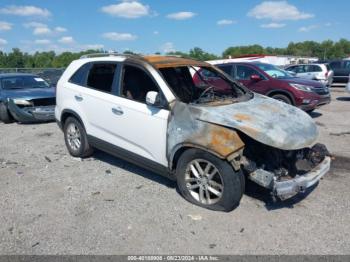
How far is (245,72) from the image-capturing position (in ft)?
34.8

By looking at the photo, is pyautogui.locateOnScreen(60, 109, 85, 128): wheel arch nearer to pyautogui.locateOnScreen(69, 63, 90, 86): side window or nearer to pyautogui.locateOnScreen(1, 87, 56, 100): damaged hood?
pyautogui.locateOnScreen(69, 63, 90, 86): side window

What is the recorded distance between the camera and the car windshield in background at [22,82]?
10337 mm

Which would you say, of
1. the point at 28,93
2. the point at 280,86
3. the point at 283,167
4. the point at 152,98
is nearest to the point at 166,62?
the point at 152,98

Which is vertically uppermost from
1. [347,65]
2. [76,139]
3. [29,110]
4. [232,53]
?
[232,53]

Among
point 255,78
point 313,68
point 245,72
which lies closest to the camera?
point 255,78

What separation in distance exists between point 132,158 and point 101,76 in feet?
4.93

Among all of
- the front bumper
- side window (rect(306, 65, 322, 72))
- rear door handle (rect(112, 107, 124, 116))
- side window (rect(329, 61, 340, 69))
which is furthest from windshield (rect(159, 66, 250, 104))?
side window (rect(329, 61, 340, 69))

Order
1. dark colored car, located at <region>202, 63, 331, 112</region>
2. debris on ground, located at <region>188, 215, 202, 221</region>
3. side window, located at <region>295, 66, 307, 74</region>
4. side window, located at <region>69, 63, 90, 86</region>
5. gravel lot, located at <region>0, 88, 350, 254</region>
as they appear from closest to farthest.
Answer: gravel lot, located at <region>0, 88, 350, 254</region>
debris on ground, located at <region>188, 215, 202, 221</region>
side window, located at <region>69, 63, 90, 86</region>
dark colored car, located at <region>202, 63, 331, 112</region>
side window, located at <region>295, 66, 307, 74</region>

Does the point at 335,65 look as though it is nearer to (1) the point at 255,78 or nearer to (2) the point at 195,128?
(1) the point at 255,78

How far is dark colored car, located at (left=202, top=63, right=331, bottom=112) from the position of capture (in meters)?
9.48

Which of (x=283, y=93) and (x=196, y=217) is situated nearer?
(x=196, y=217)

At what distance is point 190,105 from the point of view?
429 cm

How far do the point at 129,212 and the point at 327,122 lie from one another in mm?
7266

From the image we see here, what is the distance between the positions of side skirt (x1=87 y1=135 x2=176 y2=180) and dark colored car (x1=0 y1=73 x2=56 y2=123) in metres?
4.42
